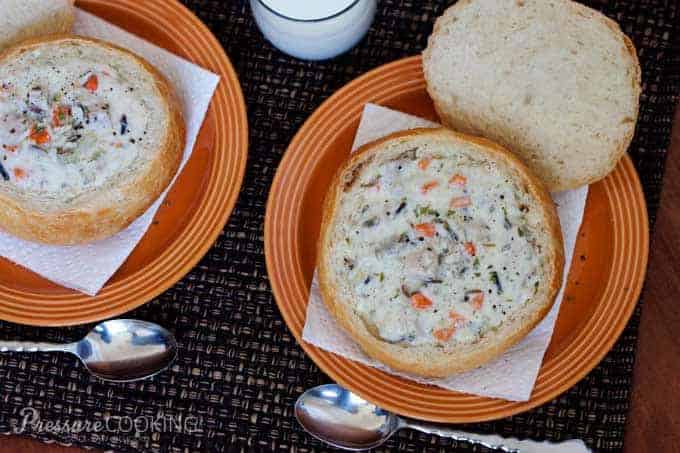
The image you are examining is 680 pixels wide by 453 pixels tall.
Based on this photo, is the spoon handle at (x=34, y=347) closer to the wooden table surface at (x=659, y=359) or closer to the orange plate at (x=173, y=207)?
the orange plate at (x=173, y=207)

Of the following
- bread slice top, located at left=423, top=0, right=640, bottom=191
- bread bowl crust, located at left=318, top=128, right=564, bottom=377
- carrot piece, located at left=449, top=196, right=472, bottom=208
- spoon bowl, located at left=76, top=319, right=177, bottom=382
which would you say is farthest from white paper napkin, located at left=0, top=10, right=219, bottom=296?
carrot piece, located at left=449, top=196, right=472, bottom=208

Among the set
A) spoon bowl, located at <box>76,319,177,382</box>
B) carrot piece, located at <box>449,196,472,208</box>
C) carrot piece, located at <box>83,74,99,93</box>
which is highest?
carrot piece, located at <box>83,74,99,93</box>

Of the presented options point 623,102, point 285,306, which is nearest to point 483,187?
point 623,102

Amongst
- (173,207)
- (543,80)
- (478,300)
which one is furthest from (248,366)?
(543,80)

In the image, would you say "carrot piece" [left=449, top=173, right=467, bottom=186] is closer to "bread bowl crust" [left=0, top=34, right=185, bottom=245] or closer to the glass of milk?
the glass of milk

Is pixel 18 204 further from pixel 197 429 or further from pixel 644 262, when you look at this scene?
pixel 644 262

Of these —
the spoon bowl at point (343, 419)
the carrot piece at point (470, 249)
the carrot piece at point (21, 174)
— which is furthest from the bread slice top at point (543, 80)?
the carrot piece at point (21, 174)
